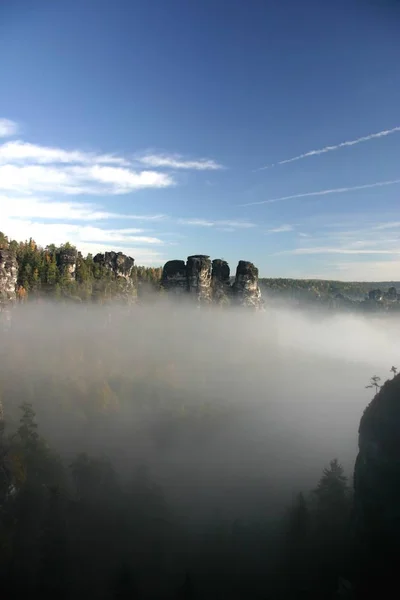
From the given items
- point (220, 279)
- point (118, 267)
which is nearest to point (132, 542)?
point (118, 267)

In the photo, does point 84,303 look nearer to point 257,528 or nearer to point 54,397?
point 54,397

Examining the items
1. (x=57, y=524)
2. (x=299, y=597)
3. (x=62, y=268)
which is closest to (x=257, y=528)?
(x=299, y=597)

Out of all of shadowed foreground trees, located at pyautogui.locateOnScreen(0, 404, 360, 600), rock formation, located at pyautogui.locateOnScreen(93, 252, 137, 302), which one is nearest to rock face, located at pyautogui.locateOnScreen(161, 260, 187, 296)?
rock formation, located at pyautogui.locateOnScreen(93, 252, 137, 302)

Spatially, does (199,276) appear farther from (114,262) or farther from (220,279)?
(114,262)

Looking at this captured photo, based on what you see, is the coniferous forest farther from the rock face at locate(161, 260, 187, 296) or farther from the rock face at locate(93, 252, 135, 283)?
the rock face at locate(161, 260, 187, 296)

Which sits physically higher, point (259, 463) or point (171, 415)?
point (171, 415)

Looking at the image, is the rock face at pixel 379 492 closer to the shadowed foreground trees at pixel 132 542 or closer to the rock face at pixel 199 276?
the shadowed foreground trees at pixel 132 542
